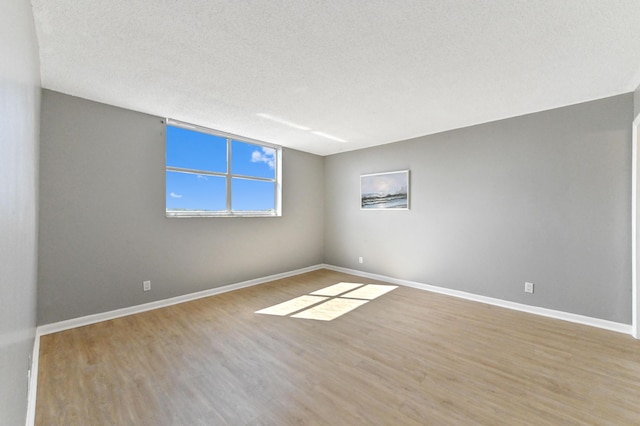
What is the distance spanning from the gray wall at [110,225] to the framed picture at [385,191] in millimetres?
2504

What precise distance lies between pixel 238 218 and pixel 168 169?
1.26 meters

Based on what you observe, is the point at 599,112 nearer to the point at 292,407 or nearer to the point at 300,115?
the point at 300,115

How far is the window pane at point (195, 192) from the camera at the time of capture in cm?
360

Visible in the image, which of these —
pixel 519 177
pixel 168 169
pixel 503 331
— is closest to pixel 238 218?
pixel 168 169

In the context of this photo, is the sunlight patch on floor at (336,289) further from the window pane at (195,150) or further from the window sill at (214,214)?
the window pane at (195,150)

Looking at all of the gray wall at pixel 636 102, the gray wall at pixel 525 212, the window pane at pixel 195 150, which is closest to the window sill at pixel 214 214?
the window pane at pixel 195 150

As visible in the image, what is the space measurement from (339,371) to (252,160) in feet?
12.0

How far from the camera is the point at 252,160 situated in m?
4.58

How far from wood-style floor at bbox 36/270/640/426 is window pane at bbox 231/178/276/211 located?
190 centimetres

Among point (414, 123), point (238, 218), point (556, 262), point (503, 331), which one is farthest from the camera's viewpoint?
point (238, 218)

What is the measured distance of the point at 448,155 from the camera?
13.0ft

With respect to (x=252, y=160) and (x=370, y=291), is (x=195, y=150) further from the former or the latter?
(x=370, y=291)

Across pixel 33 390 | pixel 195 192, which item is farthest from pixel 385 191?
pixel 33 390

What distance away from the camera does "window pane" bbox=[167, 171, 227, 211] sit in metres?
3.60
